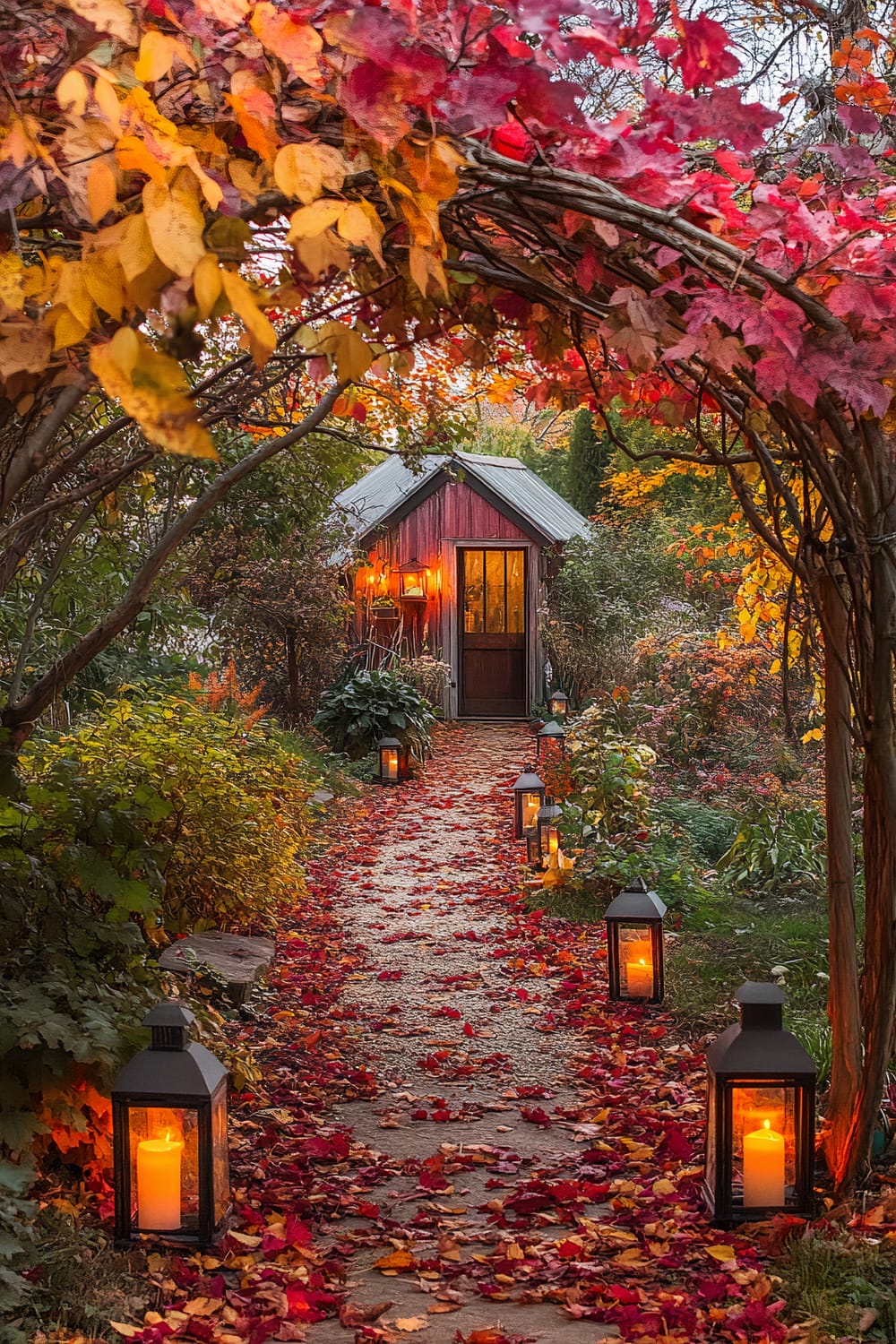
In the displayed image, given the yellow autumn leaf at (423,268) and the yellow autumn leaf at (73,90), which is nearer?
the yellow autumn leaf at (73,90)

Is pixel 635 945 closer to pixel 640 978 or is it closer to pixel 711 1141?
pixel 640 978

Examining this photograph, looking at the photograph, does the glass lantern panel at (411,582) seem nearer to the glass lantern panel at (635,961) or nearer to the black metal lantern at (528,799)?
the black metal lantern at (528,799)

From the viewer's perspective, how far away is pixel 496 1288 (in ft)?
9.36

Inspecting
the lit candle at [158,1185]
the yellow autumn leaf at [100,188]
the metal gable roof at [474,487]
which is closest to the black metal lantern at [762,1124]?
the lit candle at [158,1185]

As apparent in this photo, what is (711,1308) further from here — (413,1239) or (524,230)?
(524,230)

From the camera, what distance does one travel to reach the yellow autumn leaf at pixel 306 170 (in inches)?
65.2

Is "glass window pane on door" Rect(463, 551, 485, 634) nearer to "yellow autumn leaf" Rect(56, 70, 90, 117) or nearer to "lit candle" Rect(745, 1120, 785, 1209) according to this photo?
"lit candle" Rect(745, 1120, 785, 1209)

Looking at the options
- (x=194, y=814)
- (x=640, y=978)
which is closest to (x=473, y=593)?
(x=194, y=814)

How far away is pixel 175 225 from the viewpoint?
142cm

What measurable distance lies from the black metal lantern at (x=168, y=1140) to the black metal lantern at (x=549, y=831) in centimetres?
439

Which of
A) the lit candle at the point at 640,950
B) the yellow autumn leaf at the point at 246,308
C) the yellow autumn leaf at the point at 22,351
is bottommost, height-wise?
the lit candle at the point at 640,950

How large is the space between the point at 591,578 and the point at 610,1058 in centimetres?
1090

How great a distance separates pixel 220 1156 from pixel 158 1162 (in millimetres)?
154

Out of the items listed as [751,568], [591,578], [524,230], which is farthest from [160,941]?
[591,578]
